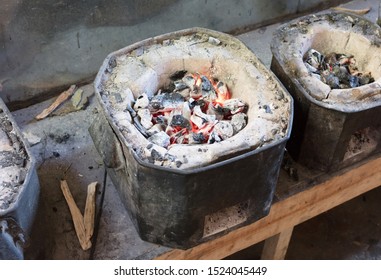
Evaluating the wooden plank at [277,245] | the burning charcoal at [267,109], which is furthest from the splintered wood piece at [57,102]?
the wooden plank at [277,245]

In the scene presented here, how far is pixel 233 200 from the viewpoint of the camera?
2.66 m

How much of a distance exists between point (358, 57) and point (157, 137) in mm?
1287

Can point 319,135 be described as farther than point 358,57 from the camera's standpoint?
No

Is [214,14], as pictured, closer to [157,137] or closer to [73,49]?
[73,49]

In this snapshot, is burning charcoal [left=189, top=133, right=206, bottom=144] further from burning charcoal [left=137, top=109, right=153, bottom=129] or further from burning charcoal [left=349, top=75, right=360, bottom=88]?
burning charcoal [left=349, top=75, right=360, bottom=88]

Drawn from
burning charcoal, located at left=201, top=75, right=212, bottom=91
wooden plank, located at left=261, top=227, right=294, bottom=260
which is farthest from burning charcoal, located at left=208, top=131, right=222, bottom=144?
wooden plank, located at left=261, top=227, right=294, bottom=260

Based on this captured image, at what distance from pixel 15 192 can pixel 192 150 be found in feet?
2.52

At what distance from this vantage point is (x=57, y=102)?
3.56 meters

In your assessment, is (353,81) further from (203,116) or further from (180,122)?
(180,122)

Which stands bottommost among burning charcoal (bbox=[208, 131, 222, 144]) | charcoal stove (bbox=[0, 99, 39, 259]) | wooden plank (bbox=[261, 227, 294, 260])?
wooden plank (bbox=[261, 227, 294, 260])

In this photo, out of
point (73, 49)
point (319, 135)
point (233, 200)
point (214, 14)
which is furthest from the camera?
point (214, 14)

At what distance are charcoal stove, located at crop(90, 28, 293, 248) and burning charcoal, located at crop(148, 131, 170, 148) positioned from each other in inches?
2.2

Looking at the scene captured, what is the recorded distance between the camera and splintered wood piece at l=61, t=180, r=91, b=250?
280cm
